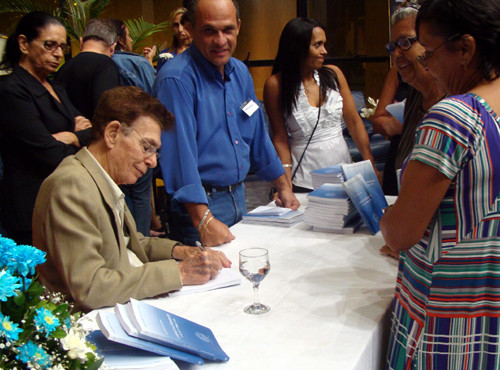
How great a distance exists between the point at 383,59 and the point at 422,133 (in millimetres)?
6798

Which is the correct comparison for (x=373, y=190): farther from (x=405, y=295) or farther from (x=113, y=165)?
(x=113, y=165)

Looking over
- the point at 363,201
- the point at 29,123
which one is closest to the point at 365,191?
the point at 363,201

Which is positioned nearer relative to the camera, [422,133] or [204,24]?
[422,133]

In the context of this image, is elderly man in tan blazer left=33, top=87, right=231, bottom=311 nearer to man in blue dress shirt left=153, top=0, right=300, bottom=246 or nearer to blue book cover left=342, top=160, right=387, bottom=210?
man in blue dress shirt left=153, top=0, right=300, bottom=246

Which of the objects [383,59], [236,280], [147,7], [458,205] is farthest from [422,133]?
[147,7]

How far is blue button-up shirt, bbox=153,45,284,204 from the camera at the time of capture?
218 cm

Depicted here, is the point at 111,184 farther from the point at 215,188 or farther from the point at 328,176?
the point at 328,176

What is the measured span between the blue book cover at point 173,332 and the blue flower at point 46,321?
1.15 feet

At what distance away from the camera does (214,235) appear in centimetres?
209

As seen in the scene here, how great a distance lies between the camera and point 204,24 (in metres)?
2.27

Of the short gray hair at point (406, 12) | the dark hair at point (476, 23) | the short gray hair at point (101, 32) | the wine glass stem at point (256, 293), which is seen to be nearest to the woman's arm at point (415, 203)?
the dark hair at point (476, 23)

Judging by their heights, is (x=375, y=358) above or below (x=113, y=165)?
below

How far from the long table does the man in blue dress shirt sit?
0.32 meters

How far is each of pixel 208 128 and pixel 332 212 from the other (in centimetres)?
68
